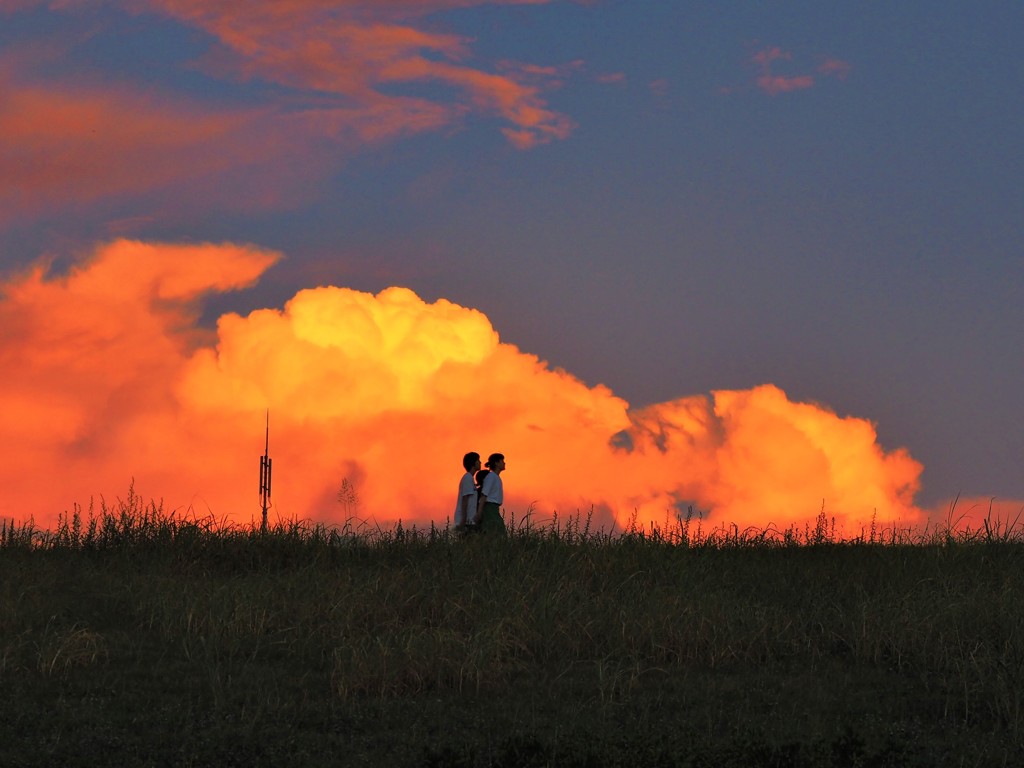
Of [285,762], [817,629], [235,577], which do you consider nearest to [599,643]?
[817,629]

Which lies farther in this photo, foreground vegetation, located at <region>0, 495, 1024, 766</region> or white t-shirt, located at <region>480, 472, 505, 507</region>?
white t-shirt, located at <region>480, 472, 505, 507</region>

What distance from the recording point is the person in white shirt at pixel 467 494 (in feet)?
62.0

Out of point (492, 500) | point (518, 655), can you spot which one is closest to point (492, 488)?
point (492, 500)

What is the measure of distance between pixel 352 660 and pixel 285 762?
2.32 meters

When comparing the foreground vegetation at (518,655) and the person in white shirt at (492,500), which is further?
the person in white shirt at (492,500)

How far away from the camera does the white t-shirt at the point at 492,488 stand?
18723mm

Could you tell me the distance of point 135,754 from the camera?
8.81 metres

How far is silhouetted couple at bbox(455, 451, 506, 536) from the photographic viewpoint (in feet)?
61.5

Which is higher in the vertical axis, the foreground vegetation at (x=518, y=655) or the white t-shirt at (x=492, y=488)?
the white t-shirt at (x=492, y=488)

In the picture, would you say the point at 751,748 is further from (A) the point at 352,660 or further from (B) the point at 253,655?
(B) the point at 253,655

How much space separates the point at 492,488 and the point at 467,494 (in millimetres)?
503

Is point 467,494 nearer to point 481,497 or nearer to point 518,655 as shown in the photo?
point 481,497

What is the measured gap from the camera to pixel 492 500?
18750mm

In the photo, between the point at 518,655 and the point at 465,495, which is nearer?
the point at 518,655
